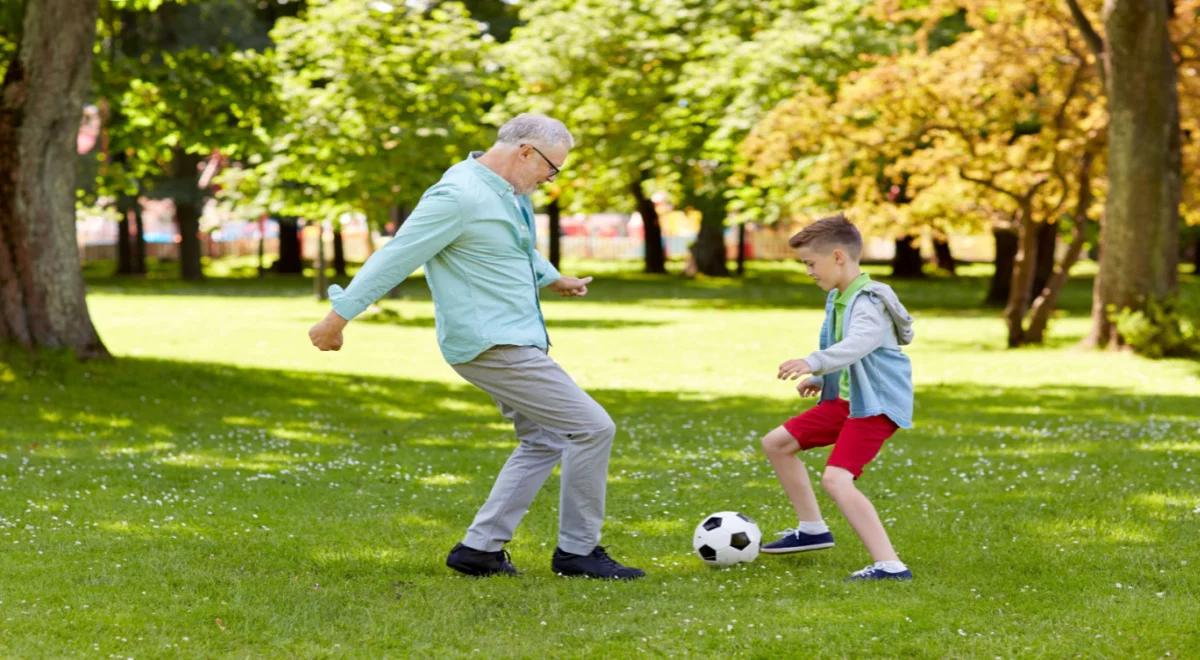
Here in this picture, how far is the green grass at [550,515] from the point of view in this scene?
5.89 meters

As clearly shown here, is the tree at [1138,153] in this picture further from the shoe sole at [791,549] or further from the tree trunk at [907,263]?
the tree trunk at [907,263]

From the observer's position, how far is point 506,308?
22.0 feet

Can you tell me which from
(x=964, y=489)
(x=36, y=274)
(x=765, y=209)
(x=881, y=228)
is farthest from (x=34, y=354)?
(x=765, y=209)

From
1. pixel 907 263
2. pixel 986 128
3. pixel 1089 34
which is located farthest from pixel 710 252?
pixel 1089 34

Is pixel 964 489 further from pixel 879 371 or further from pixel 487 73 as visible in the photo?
pixel 487 73

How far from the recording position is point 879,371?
682 centimetres

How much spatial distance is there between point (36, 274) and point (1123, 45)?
13.4 m

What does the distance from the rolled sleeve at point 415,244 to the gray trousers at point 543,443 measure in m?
0.52

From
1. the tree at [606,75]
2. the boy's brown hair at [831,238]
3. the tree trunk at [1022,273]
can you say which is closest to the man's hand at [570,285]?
the boy's brown hair at [831,238]

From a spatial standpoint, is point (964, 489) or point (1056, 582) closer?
point (1056, 582)

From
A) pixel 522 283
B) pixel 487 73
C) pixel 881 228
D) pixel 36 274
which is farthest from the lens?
pixel 487 73

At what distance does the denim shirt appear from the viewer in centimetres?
667

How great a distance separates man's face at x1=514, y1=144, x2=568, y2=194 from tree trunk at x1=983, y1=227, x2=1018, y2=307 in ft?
97.2

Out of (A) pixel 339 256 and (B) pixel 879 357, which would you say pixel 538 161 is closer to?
(B) pixel 879 357
